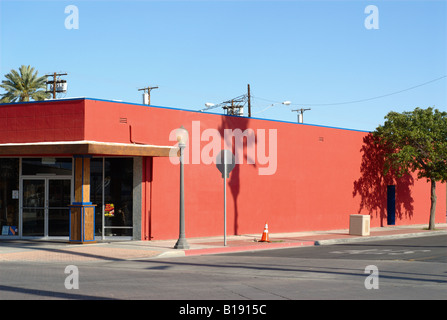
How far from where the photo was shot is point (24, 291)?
386 inches

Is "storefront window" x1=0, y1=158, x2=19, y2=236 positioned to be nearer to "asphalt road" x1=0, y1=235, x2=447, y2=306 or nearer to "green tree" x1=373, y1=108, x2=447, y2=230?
"asphalt road" x1=0, y1=235, x2=447, y2=306

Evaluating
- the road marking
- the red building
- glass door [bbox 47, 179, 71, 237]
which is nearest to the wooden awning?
the red building

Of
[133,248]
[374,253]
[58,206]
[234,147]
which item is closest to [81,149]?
[58,206]

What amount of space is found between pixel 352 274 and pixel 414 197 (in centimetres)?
2316

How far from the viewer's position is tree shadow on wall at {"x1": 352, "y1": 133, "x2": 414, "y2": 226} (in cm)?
3058

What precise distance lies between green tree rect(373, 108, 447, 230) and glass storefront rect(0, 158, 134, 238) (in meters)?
14.8

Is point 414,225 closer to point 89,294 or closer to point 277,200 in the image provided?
point 277,200

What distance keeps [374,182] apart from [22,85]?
39538 mm

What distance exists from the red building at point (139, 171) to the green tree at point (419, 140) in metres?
5.69

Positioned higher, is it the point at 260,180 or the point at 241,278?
the point at 260,180

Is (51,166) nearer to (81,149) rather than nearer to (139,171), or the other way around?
(81,149)

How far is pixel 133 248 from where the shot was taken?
18203mm

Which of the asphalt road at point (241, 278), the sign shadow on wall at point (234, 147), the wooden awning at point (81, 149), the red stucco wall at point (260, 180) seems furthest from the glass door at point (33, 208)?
the sign shadow on wall at point (234, 147)

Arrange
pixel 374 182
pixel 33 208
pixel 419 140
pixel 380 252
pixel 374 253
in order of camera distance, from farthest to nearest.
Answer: pixel 374 182
pixel 419 140
pixel 33 208
pixel 380 252
pixel 374 253
